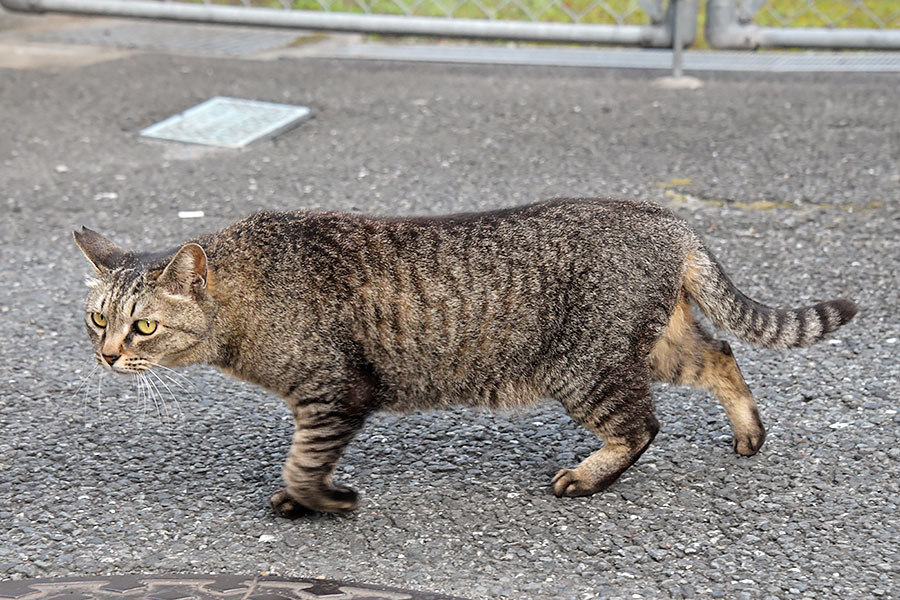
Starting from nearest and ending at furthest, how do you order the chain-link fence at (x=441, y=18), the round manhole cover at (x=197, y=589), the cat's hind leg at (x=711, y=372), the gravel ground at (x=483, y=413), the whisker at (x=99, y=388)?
the round manhole cover at (x=197, y=589) < the gravel ground at (x=483, y=413) < the cat's hind leg at (x=711, y=372) < the whisker at (x=99, y=388) < the chain-link fence at (x=441, y=18)

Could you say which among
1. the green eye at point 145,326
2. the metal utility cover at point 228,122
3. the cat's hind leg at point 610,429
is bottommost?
the cat's hind leg at point 610,429

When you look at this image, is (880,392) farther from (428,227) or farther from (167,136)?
(167,136)

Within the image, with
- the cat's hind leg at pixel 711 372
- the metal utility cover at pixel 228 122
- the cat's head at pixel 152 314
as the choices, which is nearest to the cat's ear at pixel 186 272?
the cat's head at pixel 152 314

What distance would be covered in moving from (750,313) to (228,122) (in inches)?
172

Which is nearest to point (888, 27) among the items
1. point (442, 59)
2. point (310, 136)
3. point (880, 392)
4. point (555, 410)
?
point (442, 59)

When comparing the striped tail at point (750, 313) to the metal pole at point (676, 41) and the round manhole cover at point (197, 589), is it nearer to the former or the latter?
the round manhole cover at point (197, 589)

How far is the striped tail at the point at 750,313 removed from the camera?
3381mm

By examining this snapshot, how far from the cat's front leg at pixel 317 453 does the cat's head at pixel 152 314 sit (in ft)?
1.32

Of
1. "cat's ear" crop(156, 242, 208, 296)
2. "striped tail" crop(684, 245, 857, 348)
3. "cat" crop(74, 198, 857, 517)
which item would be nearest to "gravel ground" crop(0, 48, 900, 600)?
"cat" crop(74, 198, 857, 517)

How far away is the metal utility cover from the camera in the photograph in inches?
262

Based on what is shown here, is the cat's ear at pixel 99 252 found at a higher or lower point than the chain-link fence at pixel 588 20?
lower

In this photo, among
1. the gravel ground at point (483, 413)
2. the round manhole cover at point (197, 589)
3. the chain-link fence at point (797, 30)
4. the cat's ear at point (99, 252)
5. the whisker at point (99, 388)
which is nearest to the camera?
the round manhole cover at point (197, 589)

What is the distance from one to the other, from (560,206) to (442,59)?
515 centimetres

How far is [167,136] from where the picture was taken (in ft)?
21.9
